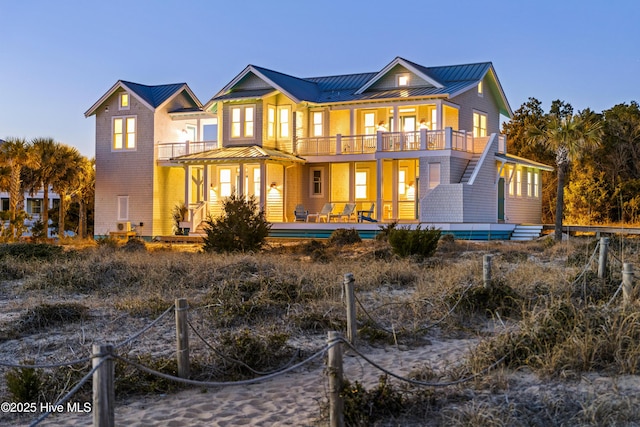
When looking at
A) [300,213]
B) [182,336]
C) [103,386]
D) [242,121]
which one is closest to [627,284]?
[182,336]

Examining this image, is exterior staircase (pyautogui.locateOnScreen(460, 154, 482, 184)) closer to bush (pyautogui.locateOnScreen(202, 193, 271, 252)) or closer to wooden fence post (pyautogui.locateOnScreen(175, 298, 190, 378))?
bush (pyautogui.locateOnScreen(202, 193, 271, 252))

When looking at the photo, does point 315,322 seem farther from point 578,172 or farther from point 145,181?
point 578,172

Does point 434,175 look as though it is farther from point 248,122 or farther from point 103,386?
point 103,386

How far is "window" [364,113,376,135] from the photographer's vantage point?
34562mm

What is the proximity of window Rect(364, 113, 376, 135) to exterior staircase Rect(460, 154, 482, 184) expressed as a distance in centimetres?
463

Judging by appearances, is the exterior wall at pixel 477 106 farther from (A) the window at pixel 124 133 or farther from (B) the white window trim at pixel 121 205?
(B) the white window trim at pixel 121 205

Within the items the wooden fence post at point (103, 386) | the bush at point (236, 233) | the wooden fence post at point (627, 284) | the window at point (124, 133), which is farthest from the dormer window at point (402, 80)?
the wooden fence post at point (103, 386)

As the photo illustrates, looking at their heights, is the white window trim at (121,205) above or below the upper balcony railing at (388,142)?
below

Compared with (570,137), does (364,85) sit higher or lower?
higher

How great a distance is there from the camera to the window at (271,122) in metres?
34.8

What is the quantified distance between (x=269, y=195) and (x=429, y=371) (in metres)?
25.7

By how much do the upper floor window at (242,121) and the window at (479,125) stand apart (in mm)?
10433

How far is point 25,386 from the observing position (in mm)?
7863

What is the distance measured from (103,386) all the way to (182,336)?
8.51 feet
